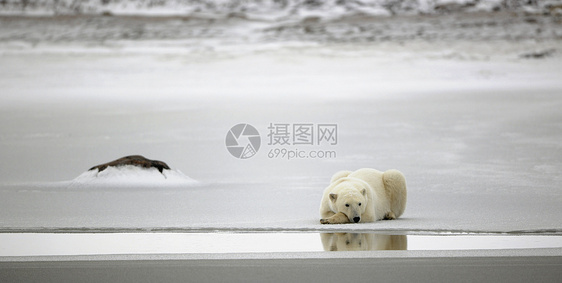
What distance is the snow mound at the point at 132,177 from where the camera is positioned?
4.06 meters

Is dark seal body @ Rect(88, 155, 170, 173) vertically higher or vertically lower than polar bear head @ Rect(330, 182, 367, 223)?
higher

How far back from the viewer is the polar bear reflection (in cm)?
238

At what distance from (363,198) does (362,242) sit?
1.42 ft

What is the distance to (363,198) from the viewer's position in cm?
289

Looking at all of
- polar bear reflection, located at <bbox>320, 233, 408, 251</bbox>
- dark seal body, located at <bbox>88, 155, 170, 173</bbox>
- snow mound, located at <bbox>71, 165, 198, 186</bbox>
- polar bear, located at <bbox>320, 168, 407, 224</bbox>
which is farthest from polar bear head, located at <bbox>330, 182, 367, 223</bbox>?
dark seal body, located at <bbox>88, 155, 170, 173</bbox>

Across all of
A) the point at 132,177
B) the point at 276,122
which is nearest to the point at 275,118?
the point at 276,122

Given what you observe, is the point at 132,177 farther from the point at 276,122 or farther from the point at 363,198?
the point at 276,122

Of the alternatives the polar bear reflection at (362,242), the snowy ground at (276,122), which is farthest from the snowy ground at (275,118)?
the polar bear reflection at (362,242)

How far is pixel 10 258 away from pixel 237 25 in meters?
5.02

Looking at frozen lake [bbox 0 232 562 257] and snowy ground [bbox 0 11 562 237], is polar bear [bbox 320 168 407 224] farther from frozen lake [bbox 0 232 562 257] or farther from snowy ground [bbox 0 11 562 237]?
frozen lake [bbox 0 232 562 257]

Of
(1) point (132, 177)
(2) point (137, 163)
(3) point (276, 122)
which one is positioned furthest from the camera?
(3) point (276, 122)

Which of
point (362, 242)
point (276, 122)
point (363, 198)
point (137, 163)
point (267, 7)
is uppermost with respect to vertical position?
point (267, 7)

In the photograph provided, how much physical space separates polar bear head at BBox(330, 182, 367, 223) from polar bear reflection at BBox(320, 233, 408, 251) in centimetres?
17

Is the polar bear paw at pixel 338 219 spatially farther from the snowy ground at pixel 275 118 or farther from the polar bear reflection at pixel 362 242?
the polar bear reflection at pixel 362 242
